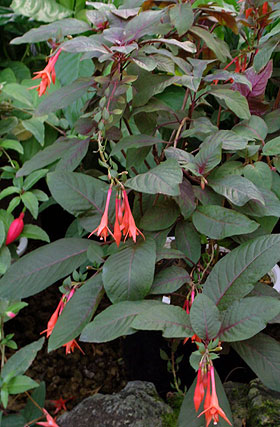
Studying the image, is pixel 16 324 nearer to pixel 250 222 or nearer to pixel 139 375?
pixel 139 375

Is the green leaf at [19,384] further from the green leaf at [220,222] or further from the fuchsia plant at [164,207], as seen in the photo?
the green leaf at [220,222]

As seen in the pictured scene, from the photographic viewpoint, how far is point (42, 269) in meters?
0.86

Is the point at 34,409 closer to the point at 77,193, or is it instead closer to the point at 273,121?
the point at 77,193

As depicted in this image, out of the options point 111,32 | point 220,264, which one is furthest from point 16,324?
point 111,32

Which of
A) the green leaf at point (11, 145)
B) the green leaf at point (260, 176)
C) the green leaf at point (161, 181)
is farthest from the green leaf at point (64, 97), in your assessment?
the green leaf at point (11, 145)

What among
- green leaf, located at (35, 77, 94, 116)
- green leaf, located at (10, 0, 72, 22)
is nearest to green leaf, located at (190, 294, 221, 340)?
green leaf, located at (35, 77, 94, 116)

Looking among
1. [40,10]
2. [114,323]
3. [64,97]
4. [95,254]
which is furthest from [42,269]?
[40,10]

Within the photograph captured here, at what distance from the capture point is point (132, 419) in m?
0.95

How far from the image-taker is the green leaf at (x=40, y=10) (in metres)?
1.61

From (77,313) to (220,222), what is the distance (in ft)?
0.98

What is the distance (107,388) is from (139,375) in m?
0.28

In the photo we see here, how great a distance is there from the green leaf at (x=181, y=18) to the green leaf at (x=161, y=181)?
28 cm

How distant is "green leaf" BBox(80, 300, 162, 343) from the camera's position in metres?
0.68

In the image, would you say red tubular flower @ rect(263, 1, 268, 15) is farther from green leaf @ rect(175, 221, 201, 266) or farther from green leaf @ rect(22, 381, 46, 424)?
green leaf @ rect(22, 381, 46, 424)
